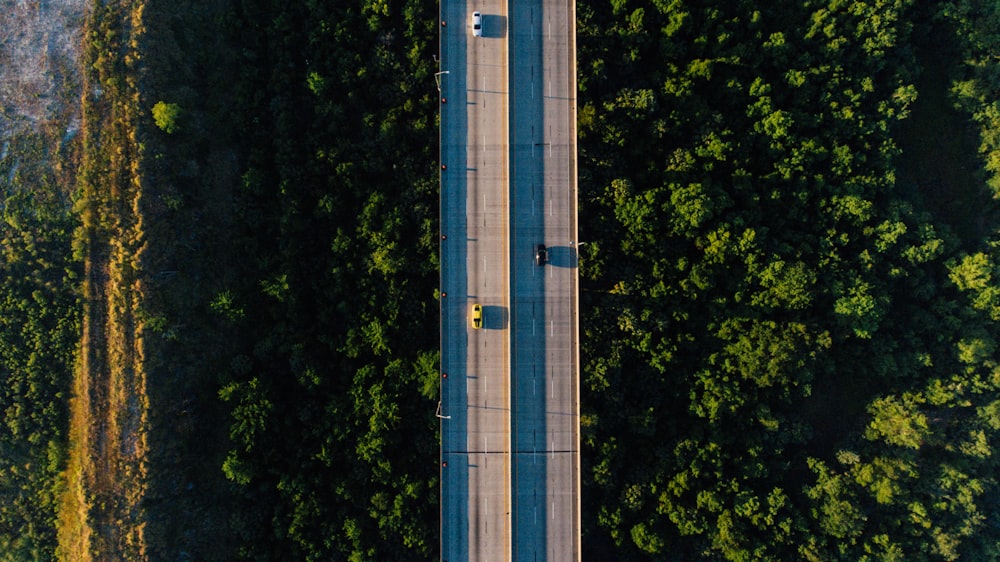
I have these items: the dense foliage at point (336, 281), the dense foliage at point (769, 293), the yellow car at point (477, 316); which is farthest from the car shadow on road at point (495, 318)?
the dense foliage at point (769, 293)

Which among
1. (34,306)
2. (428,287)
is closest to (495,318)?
(428,287)

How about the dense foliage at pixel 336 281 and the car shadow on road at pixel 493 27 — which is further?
the dense foliage at pixel 336 281

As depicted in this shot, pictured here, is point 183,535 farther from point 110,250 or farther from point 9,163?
point 9,163

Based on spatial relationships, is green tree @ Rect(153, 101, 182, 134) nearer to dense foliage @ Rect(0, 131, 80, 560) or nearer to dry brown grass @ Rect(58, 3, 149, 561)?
dry brown grass @ Rect(58, 3, 149, 561)

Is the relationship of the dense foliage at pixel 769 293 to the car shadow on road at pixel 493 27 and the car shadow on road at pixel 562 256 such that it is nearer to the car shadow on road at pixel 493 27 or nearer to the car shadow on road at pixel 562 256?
the car shadow on road at pixel 562 256

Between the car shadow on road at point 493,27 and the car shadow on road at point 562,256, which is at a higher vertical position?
the car shadow on road at point 493,27

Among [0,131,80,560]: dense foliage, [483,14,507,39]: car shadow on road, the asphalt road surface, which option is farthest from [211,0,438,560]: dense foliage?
[0,131,80,560]: dense foliage
